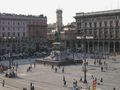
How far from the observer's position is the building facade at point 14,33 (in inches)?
4390

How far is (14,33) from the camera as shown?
116m

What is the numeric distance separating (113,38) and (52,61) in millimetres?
42061

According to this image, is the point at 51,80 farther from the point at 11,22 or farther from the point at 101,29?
the point at 101,29

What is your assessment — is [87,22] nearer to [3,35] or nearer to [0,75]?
[3,35]

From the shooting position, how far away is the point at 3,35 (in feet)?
367

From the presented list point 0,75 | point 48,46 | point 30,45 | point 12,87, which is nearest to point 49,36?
point 48,46

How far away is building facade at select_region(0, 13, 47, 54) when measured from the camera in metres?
112

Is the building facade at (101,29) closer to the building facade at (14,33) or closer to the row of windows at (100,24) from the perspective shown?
the row of windows at (100,24)

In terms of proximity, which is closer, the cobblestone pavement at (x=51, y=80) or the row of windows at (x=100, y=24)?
the cobblestone pavement at (x=51, y=80)

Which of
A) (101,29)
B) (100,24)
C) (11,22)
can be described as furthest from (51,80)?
(100,24)

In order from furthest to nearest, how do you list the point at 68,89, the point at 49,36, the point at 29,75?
the point at 49,36 → the point at 29,75 → the point at 68,89

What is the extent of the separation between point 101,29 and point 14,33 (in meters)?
32.3

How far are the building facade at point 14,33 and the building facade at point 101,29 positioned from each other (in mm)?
20056

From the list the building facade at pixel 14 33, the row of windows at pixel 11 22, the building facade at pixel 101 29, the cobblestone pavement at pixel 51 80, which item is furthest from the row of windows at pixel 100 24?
the cobblestone pavement at pixel 51 80
